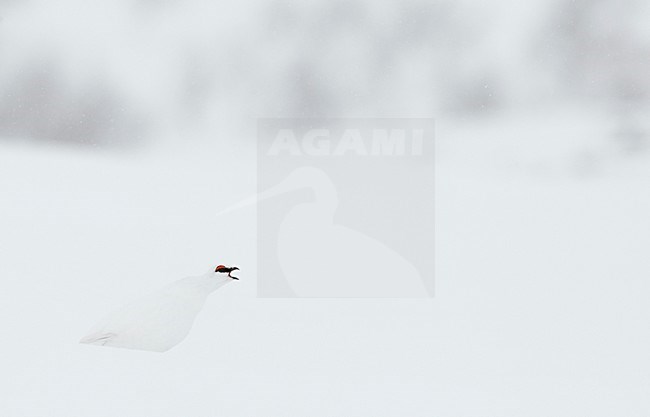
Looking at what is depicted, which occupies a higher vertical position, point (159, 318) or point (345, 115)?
point (345, 115)

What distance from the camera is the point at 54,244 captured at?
1.06 meters

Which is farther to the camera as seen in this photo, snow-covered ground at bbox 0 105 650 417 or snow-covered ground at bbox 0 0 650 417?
snow-covered ground at bbox 0 0 650 417

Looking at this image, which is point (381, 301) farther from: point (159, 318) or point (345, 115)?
point (345, 115)

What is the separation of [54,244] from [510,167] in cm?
85

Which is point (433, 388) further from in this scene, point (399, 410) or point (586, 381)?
point (586, 381)

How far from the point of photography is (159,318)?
843 millimetres

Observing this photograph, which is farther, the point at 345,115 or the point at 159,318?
the point at 345,115

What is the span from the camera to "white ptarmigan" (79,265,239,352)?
2.62 ft

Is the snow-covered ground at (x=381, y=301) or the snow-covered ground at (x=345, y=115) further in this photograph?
the snow-covered ground at (x=345, y=115)

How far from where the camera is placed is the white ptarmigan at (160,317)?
31.5 inches

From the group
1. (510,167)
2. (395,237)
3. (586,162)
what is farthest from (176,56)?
(586,162)

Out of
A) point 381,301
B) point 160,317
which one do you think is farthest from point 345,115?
point 160,317

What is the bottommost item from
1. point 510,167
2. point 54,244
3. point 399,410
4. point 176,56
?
point 399,410

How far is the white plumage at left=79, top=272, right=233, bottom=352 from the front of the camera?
80 cm
